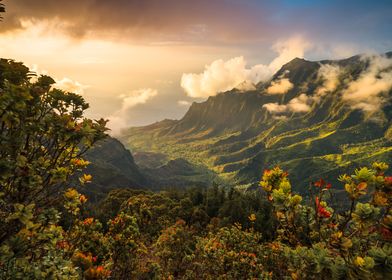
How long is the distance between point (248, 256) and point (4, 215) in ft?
71.6

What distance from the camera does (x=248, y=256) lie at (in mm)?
26922

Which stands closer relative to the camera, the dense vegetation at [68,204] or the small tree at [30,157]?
the dense vegetation at [68,204]

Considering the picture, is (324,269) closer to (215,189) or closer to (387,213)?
(387,213)

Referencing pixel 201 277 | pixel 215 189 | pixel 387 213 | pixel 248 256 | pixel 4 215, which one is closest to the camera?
pixel 387 213

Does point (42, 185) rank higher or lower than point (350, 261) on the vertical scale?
higher

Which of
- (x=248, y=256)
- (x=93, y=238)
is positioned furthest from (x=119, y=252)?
(x=248, y=256)

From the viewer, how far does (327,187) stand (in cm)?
712

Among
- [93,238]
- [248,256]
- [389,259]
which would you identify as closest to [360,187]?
[389,259]

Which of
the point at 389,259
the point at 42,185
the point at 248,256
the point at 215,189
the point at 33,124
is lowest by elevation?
the point at 215,189

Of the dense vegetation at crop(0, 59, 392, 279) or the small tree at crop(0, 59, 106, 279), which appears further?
the small tree at crop(0, 59, 106, 279)

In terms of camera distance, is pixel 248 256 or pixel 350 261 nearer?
pixel 350 261

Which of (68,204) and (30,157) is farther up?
(30,157)

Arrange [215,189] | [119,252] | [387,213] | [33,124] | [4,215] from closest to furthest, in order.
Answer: [387,213] < [33,124] < [4,215] < [119,252] < [215,189]

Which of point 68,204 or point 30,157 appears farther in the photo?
point 68,204
